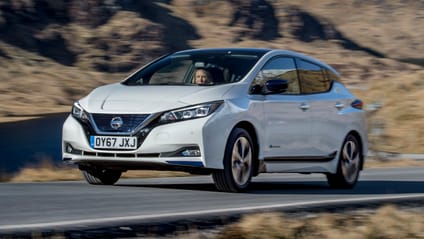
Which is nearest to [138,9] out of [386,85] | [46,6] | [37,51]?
[46,6]

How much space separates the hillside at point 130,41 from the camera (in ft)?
396

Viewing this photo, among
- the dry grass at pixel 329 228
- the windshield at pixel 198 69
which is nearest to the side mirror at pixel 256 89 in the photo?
the windshield at pixel 198 69

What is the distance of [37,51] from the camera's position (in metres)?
132

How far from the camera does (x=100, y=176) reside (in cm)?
1066

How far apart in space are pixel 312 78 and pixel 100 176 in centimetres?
274

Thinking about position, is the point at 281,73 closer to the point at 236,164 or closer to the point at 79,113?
the point at 236,164

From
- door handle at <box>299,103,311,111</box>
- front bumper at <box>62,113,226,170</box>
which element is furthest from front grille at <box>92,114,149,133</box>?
door handle at <box>299,103,311,111</box>

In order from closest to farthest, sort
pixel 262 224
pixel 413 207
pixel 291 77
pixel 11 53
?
pixel 262 224, pixel 413 207, pixel 291 77, pixel 11 53

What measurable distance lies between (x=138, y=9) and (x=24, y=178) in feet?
466

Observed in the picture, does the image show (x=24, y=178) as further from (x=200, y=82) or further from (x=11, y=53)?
(x=11, y=53)

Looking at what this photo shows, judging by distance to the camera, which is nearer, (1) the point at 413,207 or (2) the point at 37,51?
(1) the point at 413,207

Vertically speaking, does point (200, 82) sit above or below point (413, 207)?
above

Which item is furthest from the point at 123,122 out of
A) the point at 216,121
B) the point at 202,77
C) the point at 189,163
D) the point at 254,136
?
the point at 254,136

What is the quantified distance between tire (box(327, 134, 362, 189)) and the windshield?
1.95 m
